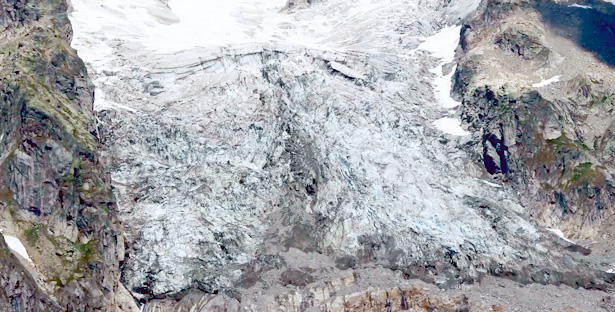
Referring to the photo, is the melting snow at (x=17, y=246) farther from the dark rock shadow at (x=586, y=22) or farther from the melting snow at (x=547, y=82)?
the dark rock shadow at (x=586, y=22)

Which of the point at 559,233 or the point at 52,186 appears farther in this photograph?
the point at 559,233

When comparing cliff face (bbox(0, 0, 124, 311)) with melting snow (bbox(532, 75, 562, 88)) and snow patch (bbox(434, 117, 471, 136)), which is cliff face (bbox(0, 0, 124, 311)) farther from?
melting snow (bbox(532, 75, 562, 88))

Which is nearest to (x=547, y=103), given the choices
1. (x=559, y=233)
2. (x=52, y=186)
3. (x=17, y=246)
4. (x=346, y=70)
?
(x=559, y=233)

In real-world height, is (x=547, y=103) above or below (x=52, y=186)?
above

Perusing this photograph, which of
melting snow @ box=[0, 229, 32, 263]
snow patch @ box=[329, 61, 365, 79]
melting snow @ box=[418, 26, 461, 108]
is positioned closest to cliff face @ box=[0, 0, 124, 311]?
melting snow @ box=[0, 229, 32, 263]

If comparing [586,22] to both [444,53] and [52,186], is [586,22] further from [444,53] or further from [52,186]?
[52,186]

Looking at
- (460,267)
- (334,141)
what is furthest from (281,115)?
(460,267)

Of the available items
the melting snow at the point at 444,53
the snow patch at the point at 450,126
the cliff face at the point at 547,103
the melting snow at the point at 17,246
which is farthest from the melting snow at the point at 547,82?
the melting snow at the point at 17,246
